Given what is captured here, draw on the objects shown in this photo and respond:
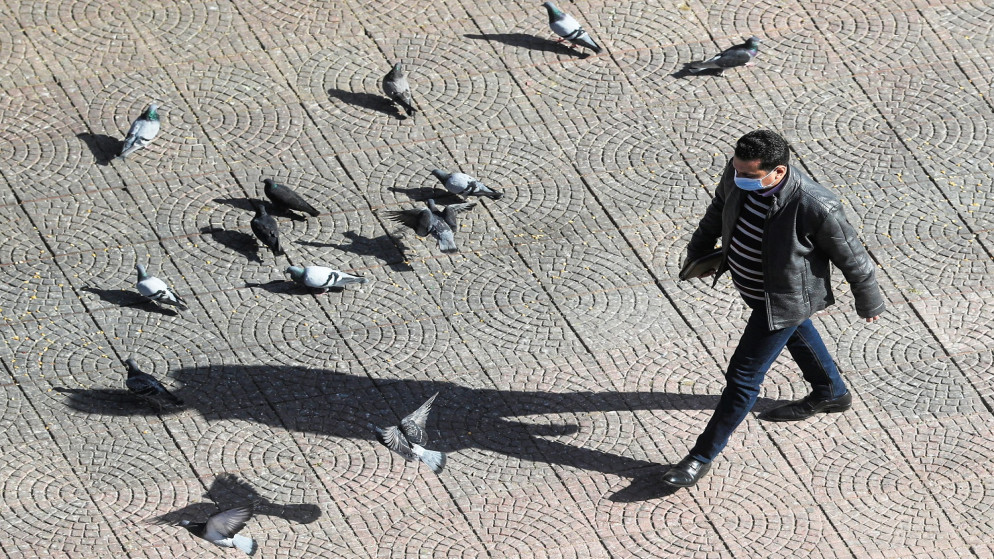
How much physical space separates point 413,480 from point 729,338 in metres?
2.24

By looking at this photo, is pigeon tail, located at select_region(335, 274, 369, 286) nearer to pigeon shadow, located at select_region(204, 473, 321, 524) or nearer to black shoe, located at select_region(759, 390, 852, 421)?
pigeon shadow, located at select_region(204, 473, 321, 524)

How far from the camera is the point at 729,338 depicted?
9.43 meters

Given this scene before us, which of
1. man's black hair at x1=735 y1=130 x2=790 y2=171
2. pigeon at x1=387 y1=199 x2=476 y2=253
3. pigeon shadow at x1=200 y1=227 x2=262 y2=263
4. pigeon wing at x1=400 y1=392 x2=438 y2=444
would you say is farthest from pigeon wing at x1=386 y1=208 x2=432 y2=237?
man's black hair at x1=735 y1=130 x2=790 y2=171

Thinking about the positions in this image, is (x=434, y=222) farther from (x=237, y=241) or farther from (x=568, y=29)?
(x=568, y=29)

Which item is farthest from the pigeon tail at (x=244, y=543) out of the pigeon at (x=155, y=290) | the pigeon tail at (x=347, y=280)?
the pigeon tail at (x=347, y=280)

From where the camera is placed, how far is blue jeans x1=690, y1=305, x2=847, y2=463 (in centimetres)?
805

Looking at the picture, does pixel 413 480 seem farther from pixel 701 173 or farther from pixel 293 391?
pixel 701 173

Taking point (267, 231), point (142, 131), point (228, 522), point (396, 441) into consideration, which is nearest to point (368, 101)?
point (142, 131)

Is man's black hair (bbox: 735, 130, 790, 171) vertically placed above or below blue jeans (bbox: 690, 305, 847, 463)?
above

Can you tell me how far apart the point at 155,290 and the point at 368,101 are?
2.55 meters

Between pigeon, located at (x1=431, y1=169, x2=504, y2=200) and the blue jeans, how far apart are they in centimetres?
246

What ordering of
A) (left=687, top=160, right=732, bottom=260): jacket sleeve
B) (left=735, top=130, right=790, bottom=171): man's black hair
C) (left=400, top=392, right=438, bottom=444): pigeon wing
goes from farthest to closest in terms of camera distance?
1. (left=400, top=392, right=438, bottom=444): pigeon wing
2. (left=687, top=160, right=732, bottom=260): jacket sleeve
3. (left=735, top=130, right=790, bottom=171): man's black hair

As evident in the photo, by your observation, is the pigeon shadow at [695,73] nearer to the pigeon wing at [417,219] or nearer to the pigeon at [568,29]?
the pigeon at [568,29]

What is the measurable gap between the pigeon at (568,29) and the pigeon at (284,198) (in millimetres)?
2581
